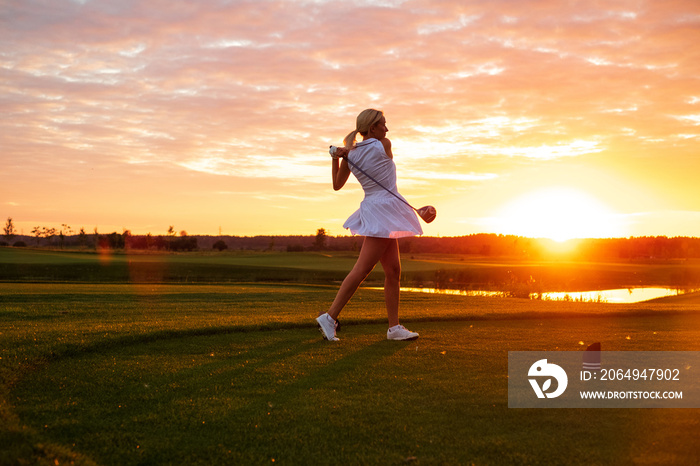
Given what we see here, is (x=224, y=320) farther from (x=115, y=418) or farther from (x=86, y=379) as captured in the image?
(x=115, y=418)

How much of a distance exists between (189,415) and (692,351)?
14.9ft

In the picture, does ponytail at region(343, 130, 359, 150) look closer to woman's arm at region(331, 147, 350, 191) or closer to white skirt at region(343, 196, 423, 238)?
woman's arm at region(331, 147, 350, 191)

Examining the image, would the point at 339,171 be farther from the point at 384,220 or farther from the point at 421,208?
the point at 421,208

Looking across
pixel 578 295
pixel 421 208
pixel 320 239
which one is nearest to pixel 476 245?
pixel 320 239

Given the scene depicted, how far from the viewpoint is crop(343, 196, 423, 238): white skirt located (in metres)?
5.70

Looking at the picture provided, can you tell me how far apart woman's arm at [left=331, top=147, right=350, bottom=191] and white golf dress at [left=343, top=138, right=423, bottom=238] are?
0.41ft

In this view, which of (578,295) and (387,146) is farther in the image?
(578,295)

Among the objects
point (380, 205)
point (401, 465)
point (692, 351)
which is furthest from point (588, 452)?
point (380, 205)

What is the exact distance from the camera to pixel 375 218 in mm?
5789

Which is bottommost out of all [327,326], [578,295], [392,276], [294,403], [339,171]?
[578,295]

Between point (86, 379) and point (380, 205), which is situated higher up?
point (380, 205)

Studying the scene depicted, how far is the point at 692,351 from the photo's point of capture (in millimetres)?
4910

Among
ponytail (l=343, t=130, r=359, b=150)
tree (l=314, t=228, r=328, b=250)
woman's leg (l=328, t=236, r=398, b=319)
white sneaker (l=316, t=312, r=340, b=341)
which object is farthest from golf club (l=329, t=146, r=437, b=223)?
tree (l=314, t=228, r=328, b=250)

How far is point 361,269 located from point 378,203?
0.77 meters
